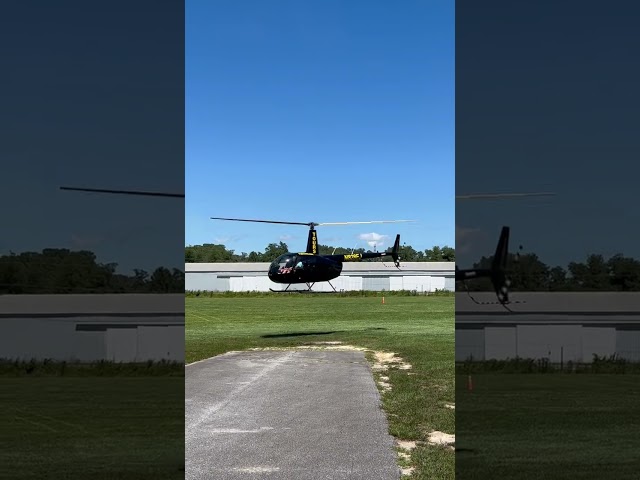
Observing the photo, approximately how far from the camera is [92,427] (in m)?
6.66

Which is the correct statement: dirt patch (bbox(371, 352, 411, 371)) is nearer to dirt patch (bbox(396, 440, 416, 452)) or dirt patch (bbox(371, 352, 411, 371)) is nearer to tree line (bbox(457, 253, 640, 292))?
dirt patch (bbox(396, 440, 416, 452))

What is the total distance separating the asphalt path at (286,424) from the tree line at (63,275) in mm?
2676

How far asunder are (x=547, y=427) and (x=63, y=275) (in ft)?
16.6

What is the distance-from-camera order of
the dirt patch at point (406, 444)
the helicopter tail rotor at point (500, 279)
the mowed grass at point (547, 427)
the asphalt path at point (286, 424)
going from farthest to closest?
the dirt patch at point (406, 444)
the asphalt path at point (286, 424)
the mowed grass at point (547, 427)
the helicopter tail rotor at point (500, 279)

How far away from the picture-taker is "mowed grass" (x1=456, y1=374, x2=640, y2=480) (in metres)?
4.01

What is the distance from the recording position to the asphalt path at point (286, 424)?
634cm

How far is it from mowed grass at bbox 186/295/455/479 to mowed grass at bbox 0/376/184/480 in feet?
9.43

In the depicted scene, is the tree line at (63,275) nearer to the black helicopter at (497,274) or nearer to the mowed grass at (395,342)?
the black helicopter at (497,274)

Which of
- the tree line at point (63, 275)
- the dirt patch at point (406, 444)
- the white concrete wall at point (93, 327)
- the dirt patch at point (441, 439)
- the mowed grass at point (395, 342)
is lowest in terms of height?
the mowed grass at point (395, 342)

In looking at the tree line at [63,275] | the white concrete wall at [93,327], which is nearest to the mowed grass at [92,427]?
the white concrete wall at [93,327]

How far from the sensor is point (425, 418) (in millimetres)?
8500

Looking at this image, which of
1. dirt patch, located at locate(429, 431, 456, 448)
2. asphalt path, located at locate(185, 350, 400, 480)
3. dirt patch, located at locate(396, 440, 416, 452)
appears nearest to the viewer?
asphalt path, located at locate(185, 350, 400, 480)

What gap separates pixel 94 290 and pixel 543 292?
10.7 feet

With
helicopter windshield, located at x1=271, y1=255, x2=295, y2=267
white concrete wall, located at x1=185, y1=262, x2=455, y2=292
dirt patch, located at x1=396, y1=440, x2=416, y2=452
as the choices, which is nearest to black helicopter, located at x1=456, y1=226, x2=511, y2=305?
dirt patch, located at x1=396, y1=440, x2=416, y2=452
